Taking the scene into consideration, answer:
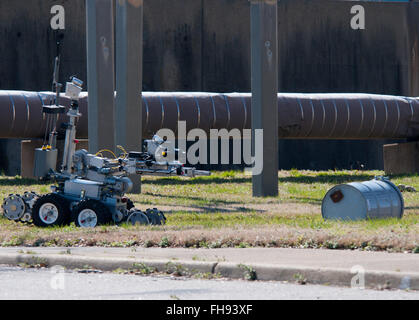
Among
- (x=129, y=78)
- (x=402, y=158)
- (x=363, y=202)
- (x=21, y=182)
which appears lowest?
(x=21, y=182)

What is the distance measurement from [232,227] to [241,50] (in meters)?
24.9

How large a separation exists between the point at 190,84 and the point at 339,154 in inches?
306

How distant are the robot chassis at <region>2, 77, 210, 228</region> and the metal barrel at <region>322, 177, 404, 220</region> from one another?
103 inches

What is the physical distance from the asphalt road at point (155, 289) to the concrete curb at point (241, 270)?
0.18 meters

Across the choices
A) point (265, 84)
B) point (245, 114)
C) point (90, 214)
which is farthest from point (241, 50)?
point (90, 214)

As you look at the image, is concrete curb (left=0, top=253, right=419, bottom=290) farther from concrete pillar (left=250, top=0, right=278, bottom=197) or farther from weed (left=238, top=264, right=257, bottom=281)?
concrete pillar (left=250, top=0, right=278, bottom=197)

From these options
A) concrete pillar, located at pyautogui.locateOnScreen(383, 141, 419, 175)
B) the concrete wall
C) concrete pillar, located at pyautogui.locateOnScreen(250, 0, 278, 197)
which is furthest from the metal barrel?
the concrete wall

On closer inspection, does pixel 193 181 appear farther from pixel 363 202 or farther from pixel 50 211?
pixel 363 202

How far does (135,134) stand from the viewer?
2294cm

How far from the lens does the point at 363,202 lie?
1390 centimetres

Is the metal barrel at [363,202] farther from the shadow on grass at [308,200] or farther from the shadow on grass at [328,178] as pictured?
the shadow on grass at [328,178]

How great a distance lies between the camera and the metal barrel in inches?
548

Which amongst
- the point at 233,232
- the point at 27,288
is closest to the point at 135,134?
the point at 233,232

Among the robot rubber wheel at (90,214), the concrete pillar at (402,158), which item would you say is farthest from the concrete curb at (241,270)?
the concrete pillar at (402,158)
